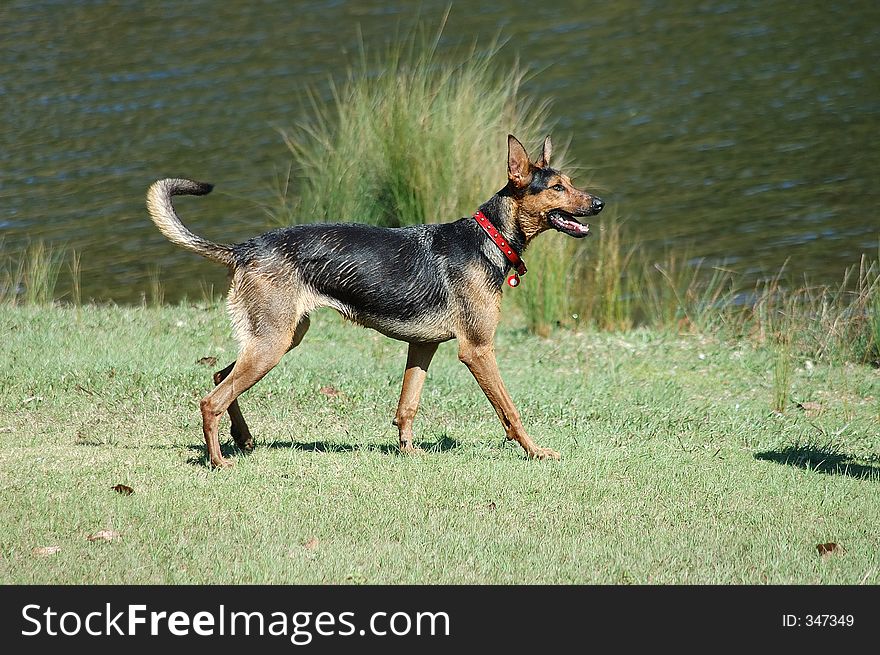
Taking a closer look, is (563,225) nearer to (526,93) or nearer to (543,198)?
(543,198)

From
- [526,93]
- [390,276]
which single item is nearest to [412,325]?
[390,276]

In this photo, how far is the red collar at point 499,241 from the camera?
7.14 metres

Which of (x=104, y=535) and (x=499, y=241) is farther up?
(x=499, y=241)

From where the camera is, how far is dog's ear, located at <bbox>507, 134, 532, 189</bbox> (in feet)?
23.1

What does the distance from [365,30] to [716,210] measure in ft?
34.3

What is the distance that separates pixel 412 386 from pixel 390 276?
795 mm

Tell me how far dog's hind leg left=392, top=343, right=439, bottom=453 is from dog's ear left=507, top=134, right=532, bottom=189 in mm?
1113

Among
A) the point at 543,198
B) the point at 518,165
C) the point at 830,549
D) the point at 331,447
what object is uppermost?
the point at 518,165

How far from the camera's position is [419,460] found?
705cm

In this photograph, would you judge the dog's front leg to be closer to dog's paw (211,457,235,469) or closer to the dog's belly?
the dog's belly

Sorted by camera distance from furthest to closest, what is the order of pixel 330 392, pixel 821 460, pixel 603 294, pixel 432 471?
pixel 603 294 < pixel 330 392 < pixel 821 460 < pixel 432 471

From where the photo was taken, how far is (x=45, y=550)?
18.2 ft

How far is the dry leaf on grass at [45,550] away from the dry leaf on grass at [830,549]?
3.48m

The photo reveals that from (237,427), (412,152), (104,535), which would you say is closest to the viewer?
(104,535)
